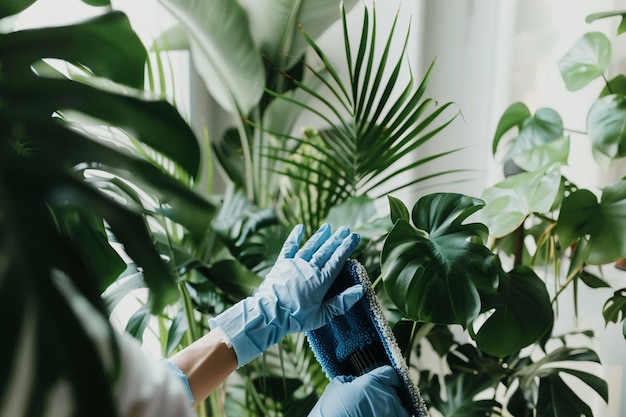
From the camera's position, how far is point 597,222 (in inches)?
37.3

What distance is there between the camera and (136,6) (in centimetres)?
147

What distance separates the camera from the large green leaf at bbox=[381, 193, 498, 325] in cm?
78

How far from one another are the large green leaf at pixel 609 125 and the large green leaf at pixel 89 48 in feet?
2.69

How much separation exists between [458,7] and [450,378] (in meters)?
0.86

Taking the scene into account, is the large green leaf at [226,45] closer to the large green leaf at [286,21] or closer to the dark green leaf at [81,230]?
the large green leaf at [286,21]

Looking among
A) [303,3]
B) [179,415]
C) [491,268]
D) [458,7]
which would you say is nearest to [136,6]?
[303,3]

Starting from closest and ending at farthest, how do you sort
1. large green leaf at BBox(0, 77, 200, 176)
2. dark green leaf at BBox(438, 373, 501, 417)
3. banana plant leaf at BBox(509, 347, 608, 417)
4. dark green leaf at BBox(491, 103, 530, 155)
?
large green leaf at BBox(0, 77, 200, 176) → banana plant leaf at BBox(509, 347, 608, 417) → dark green leaf at BBox(438, 373, 501, 417) → dark green leaf at BBox(491, 103, 530, 155)

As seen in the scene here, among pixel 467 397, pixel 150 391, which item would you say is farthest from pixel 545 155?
pixel 150 391

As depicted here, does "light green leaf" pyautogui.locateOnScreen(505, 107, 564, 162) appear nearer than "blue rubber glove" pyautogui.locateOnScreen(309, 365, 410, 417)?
No

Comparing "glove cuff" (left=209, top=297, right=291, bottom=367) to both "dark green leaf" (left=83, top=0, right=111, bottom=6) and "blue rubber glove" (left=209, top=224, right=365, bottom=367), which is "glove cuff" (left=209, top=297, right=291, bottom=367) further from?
"dark green leaf" (left=83, top=0, right=111, bottom=6)

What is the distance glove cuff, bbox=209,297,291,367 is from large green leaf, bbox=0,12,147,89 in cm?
52

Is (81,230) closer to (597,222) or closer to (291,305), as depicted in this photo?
(291,305)

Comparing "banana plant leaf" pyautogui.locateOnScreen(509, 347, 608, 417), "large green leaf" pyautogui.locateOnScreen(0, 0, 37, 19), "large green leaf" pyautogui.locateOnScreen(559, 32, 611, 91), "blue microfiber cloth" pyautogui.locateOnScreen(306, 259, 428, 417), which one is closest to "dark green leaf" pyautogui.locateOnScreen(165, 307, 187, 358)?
"blue microfiber cloth" pyautogui.locateOnScreen(306, 259, 428, 417)

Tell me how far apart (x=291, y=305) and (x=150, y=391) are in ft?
1.61
